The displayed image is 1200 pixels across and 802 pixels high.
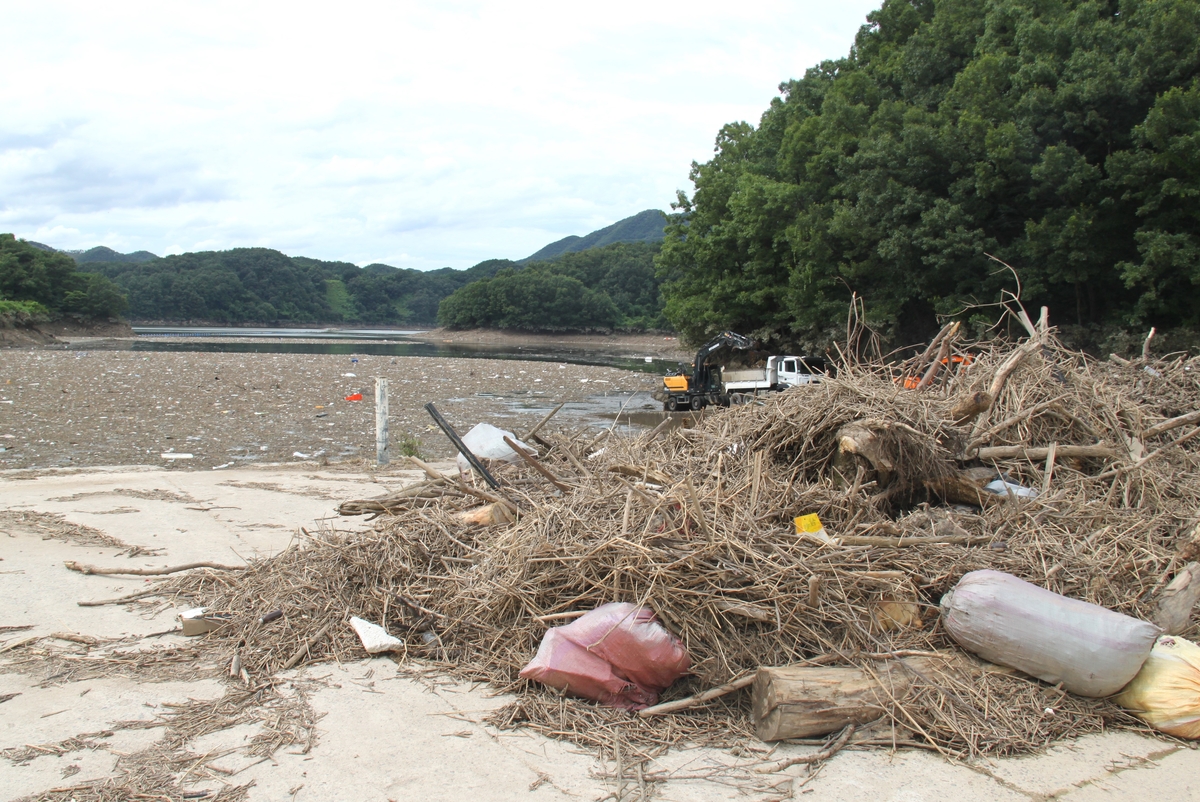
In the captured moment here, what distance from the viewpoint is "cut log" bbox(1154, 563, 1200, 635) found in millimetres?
3557

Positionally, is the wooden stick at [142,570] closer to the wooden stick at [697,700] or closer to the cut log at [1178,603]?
the wooden stick at [697,700]

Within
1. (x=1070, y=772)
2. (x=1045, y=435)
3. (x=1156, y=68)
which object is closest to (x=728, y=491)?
(x=1070, y=772)

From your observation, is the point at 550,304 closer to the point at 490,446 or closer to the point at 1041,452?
the point at 490,446

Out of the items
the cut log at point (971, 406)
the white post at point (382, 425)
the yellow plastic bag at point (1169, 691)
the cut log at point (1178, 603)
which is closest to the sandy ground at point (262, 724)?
the yellow plastic bag at point (1169, 691)

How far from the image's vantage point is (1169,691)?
10.3 feet

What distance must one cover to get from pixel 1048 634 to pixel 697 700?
1.46m

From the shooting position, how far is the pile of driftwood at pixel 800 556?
318cm

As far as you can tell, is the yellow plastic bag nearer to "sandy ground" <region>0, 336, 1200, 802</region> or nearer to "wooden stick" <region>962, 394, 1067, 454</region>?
"sandy ground" <region>0, 336, 1200, 802</region>

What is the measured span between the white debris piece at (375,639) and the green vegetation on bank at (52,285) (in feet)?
231

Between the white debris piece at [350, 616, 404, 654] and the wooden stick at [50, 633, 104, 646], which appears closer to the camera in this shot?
the white debris piece at [350, 616, 404, 654]

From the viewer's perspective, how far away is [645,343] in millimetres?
75812

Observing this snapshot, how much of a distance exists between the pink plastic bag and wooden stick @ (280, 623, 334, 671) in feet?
3.84

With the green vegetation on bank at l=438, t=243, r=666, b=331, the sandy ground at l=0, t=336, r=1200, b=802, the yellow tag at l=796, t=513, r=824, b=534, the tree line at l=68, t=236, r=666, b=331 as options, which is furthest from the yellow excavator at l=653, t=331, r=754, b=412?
the green vegetation on bank at l=438, t=243, r=666, b=331

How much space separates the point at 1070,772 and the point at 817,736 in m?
0.89
